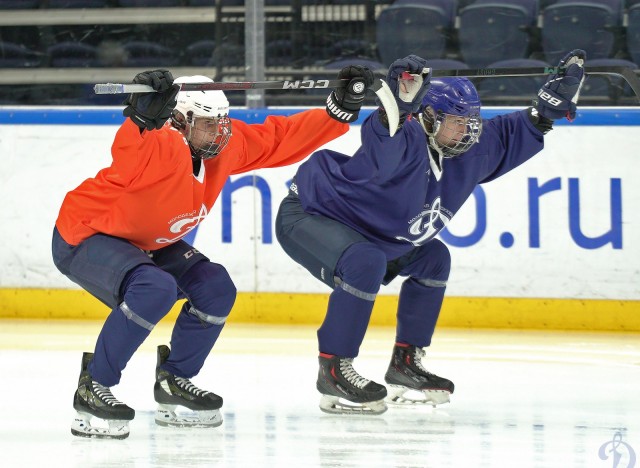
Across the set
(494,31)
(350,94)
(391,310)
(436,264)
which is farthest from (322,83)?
(494,31)

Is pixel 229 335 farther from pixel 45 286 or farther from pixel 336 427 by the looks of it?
pixel 336 427

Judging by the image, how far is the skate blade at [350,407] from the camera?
4.07 m

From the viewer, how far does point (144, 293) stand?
365 centimetres

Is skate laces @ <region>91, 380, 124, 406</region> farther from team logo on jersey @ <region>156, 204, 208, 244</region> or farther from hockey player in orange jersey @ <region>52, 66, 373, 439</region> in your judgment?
team logo on jersey @ <region>156, 204, 208, 244</region>

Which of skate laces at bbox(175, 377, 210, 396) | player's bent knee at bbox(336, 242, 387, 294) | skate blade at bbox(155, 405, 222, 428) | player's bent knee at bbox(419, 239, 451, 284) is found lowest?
skate blade at bbox(155, 405, 222, 428)

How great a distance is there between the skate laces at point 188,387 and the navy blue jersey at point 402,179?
2.51 feet

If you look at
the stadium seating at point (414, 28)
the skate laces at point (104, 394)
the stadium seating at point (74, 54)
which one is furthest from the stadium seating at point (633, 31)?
the skate laces at point (104, 394)

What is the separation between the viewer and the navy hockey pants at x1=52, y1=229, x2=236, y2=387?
3662mm

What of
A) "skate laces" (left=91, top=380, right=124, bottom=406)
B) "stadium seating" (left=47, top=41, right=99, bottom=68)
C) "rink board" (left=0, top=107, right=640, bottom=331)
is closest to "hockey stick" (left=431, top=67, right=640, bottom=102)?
"skate laces" (left=91, top=380, right=124, bottom=406)

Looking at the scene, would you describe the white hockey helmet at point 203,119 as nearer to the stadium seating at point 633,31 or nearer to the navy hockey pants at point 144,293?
the navy hockey pants at point 144,293

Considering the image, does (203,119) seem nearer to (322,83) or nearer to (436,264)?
(322,83)

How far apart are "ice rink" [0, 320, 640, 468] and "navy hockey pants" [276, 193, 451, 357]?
0.92ft

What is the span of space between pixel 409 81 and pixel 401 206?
502 millimetres

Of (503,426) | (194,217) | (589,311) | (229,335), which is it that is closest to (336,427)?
(503,426)
